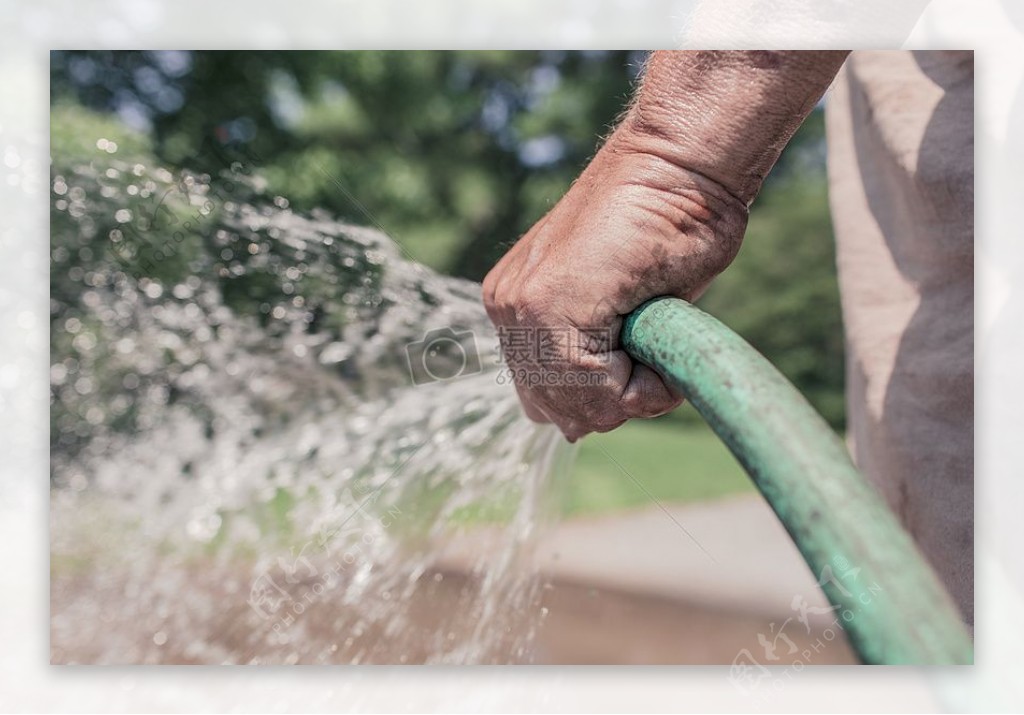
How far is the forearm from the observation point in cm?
64

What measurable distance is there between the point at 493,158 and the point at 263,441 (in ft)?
10.0

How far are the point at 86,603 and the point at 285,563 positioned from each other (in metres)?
0.51

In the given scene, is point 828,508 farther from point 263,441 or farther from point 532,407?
point 263,441

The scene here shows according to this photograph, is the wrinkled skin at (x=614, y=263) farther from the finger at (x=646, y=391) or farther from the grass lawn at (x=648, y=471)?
the grass lawn at (x=648, y=471)

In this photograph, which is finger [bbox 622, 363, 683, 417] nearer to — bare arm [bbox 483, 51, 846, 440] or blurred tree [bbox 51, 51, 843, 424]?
bare arm [bbox 483, 51, 846, 440]

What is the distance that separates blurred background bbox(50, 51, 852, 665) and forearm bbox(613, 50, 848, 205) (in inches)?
10.6

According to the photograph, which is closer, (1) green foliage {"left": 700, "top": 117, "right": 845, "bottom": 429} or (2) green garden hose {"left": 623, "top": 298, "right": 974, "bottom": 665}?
(2) green garden hose {"left": 623, "top": 298, "right": 974, "bottom": 665}

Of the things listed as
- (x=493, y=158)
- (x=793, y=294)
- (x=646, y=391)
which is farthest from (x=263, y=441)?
(x=793, y=294)

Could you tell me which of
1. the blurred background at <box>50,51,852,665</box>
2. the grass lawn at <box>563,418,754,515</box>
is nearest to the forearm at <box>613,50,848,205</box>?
the blurred background at <box>50,51,852,665</box>

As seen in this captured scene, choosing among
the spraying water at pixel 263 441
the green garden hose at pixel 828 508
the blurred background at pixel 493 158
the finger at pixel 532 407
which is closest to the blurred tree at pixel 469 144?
the blurred background at pixel 493 158

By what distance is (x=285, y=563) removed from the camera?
2.62m

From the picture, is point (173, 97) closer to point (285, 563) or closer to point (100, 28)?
point (100, 28)

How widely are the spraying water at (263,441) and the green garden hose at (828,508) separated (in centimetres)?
75

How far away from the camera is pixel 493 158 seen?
17.9 ft
